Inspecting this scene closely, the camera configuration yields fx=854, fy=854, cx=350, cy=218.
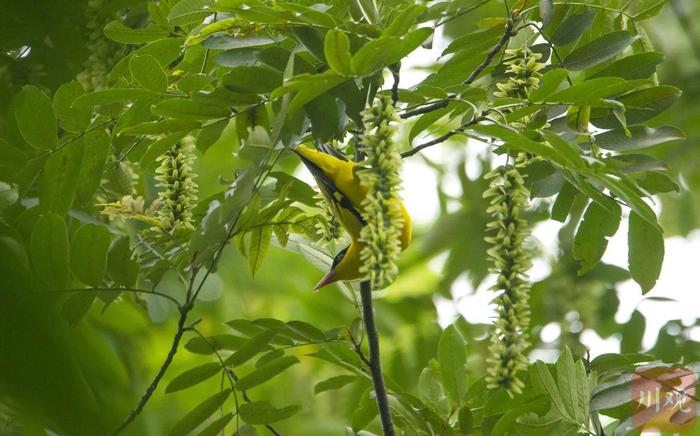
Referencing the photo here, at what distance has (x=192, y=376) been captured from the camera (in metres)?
1.71

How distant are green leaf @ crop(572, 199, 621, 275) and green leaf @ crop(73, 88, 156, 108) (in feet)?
3.00

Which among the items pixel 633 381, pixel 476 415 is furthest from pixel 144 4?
pixel 633 381

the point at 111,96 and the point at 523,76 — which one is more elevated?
the point at 111,96

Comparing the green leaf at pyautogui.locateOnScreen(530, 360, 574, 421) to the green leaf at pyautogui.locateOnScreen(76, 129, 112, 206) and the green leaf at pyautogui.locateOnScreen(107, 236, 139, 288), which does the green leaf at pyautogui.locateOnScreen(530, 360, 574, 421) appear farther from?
the green leaf at pyautogui.locateOnScreen(76, 129, 112, 206)

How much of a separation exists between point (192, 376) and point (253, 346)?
19 cm

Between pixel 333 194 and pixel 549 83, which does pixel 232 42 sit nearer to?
pixel 333 194

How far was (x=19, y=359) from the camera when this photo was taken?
0.35 meters

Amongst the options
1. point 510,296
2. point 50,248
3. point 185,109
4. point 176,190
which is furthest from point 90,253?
point 510,296

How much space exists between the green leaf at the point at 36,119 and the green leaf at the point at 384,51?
748mm

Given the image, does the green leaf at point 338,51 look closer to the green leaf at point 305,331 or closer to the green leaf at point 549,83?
the green leaf at point 549,83

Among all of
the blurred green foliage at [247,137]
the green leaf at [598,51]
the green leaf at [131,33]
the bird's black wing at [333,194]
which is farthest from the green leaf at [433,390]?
the green leaf at [131,33]

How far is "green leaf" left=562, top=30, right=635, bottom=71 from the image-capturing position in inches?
62.8

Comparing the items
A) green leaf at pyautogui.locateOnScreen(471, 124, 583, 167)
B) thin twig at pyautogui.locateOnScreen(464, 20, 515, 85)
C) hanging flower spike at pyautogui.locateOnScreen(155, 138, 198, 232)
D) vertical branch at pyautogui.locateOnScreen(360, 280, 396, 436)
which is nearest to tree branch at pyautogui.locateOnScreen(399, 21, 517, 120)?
thin twig at pyautogui.locateOnScreen(464, 20, 515, 85)

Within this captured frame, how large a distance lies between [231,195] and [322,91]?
217 millimetres
